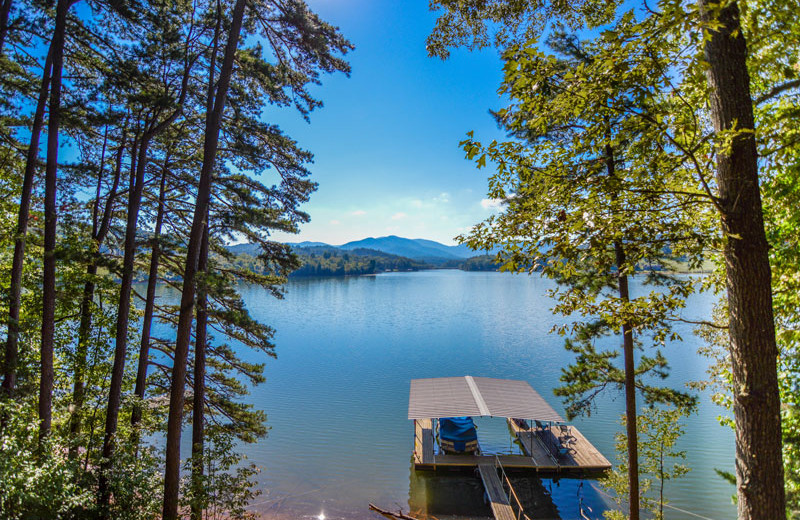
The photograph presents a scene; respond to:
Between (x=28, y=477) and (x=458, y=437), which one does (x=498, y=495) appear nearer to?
(x=458, y=437)

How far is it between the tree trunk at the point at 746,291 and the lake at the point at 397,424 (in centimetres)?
1146

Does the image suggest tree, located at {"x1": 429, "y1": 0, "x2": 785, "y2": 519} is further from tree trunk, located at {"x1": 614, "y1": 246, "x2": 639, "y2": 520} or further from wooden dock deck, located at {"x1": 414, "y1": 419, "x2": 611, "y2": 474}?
wooden dock deck, located at {"x1": 414, "y1": 419, "x2": 611, "y2": 474}

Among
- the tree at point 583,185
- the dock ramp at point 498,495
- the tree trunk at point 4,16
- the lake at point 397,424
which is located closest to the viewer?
the tree at point 583,185

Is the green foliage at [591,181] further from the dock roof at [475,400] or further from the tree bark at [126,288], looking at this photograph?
the dock roof at [475,400]

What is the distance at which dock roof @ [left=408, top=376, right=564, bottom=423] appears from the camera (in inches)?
543

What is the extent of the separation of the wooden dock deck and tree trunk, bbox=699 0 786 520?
484 inches

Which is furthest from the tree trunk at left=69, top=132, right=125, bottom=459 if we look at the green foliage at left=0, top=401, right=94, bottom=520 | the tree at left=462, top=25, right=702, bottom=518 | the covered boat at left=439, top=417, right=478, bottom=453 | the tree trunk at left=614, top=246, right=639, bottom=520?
the tree trunk at left=614, top=246, right=639, bottom=520

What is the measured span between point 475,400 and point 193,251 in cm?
1145

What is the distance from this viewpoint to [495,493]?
12266 millimetres

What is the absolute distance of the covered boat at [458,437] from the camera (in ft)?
49.2

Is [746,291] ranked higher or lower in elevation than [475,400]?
higher

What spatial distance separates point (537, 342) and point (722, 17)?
3252 cm

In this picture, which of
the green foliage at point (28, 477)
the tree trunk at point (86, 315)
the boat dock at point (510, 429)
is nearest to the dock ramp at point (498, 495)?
the boat dock at point (510, 429)

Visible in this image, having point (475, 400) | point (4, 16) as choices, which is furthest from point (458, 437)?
point (4, 16)
